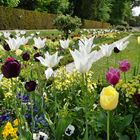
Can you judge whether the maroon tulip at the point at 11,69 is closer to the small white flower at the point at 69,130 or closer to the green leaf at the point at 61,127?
the green leaf at the point at 61,127

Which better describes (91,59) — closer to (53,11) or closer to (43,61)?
(43,61)

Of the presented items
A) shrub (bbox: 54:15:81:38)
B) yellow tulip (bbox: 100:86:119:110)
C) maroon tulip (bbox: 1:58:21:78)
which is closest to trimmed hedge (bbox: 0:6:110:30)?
shrub (bbox: 54:15:81:38)

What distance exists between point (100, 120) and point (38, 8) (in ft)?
143

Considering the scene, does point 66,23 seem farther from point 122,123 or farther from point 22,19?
point 122,123

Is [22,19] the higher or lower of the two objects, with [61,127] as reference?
lower

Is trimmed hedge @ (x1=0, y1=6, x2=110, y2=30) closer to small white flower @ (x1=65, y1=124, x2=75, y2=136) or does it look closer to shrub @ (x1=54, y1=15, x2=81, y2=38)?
shrub @ (x1=54, y1=15, x2=81, y2=38)

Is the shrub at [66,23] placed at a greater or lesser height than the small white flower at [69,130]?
lesser

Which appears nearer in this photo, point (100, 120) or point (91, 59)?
point (91, 59)

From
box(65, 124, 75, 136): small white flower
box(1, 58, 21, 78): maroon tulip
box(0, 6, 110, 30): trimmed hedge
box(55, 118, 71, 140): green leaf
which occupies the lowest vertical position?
box(0, 6, 110, 30): trimmed hedge

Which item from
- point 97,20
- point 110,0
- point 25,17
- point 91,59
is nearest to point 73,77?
point 91,59

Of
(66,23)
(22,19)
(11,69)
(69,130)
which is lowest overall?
(22,19)

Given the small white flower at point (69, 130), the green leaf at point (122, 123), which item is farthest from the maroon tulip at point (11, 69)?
the green leaf at point (122, 123)

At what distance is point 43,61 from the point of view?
3.42 metres

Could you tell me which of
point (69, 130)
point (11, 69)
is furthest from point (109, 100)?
point (69, 130)
